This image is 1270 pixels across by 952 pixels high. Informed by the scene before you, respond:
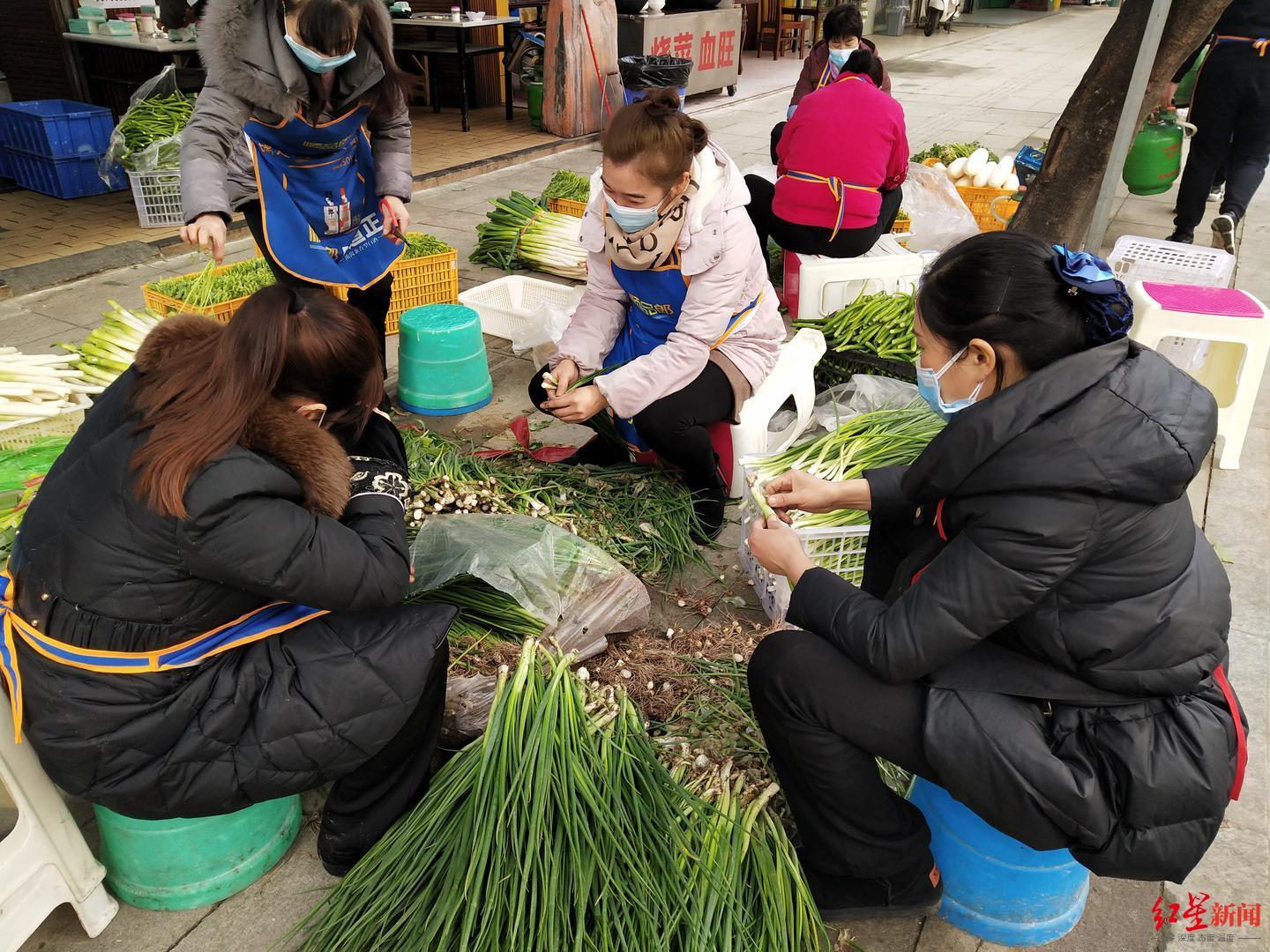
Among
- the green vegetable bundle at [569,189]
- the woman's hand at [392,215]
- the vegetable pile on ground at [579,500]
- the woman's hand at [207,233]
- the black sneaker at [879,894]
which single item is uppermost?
the woman's hand at [207,233]

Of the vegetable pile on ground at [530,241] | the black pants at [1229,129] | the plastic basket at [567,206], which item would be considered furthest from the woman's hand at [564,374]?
the black pants at [1229,129]

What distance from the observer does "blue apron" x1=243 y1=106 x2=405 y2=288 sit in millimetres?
3039

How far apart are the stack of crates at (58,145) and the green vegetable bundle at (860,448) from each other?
17.9ft

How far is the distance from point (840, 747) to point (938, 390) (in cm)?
70

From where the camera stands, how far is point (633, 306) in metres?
3.15

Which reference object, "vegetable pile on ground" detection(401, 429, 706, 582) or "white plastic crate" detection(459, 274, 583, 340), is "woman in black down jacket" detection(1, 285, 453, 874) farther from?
"white plastic crate" detection(459, 274, 583, 340)

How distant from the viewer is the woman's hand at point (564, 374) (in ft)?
10.1

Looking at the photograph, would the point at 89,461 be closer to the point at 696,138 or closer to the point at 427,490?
the point at 427,490

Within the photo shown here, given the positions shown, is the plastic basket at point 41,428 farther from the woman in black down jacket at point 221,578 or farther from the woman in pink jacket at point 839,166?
the woman in pink jacket at point 839,166

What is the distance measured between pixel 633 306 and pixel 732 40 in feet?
27.7

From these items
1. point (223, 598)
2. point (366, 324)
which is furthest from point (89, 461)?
point (366, 324)

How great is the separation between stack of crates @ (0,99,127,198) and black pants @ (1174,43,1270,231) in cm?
700

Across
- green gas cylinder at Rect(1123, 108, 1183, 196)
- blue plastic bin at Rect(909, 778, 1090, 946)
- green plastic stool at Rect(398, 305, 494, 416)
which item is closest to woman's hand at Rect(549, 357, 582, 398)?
green plastic stool at Rect(398, 305, 494, 416)

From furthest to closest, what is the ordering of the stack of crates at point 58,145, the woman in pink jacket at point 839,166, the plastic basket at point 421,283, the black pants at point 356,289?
the stack of crates at point 58,145 < the plastic basket at point 421,283 < the woman in pink jacket at point 839,166 < the black pants at point 356,289
